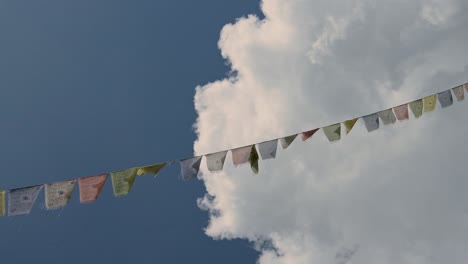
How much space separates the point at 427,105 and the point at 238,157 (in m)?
6.71

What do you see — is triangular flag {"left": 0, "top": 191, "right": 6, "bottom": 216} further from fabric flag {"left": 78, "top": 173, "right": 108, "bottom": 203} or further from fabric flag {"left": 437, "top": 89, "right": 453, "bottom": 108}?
fabric flag {"left": 437, "top": 89, "right": 453, "bottom": 108}

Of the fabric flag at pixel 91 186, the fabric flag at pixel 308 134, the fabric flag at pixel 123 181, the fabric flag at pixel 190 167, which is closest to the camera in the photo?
the fabric flag at pixel 91 186

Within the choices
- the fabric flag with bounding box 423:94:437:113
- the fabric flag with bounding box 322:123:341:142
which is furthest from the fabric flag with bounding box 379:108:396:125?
the fabric flag with bounding box 322:123:341:142

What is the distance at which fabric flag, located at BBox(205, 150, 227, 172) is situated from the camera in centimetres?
1291

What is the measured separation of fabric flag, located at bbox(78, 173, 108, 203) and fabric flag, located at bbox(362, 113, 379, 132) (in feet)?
26.5

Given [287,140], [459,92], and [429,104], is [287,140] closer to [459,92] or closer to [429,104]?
[429,104]

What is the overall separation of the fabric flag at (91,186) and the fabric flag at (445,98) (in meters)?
11.0

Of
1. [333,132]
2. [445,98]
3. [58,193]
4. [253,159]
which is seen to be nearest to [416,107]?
[445,98]

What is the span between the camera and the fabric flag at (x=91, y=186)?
1202 centimetres

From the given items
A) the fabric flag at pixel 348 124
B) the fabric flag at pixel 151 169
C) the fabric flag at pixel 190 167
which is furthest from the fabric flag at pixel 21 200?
the fabric flag at pixel 348 124

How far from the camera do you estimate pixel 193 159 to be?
12.8m

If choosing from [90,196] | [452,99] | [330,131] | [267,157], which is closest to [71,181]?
[90,196]

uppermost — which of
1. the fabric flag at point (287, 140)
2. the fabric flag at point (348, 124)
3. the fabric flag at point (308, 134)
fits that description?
the fabric flag at point (348, 124)

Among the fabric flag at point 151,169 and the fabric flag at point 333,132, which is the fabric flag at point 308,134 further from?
the fabric flag at point 151,169
